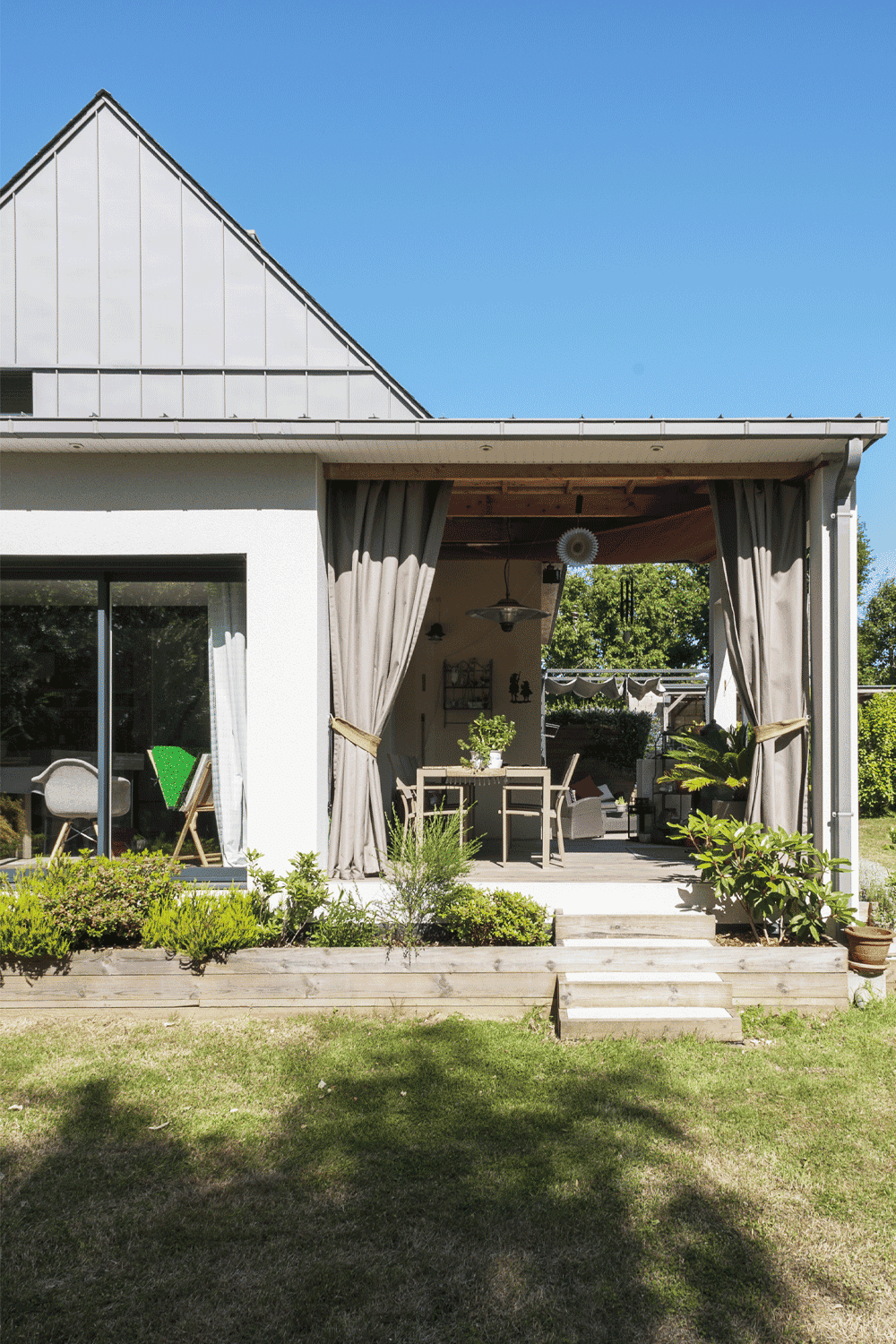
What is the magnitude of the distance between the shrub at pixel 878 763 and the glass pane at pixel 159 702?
11543 millimetres

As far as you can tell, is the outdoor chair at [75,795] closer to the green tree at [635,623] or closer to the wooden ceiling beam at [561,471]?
the wooden ceiling beam at [561,471]

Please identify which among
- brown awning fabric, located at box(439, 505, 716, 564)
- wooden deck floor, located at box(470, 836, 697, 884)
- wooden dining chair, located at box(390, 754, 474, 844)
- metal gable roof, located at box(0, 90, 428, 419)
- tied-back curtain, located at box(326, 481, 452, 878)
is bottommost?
wooden deck floor, located at box(470, 836, 697, 884)

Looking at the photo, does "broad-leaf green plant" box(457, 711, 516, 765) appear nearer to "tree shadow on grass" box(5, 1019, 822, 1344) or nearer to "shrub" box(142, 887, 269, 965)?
"shrub" box(142, 887, 269, 965)

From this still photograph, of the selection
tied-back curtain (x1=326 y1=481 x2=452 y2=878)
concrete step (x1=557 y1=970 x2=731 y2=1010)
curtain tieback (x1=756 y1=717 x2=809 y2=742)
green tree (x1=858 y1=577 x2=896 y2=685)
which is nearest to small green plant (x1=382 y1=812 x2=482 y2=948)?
tied-back curtain (x1=326 y1=481 x2=452 y2=878)

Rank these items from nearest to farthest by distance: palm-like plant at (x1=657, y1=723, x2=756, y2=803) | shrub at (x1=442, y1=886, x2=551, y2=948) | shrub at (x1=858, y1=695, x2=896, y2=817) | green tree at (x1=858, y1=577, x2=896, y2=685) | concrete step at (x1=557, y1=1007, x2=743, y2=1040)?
1. concrete step at (x1=557, y1=1007, x2=743, y2=1040)
2. shrub at (x1=442, y1=886, x2=551, y2=948)
3. palm-like plant at (x1=657, y1=723, x2=756, y2=803)
4. shrub at (x1=858, y1=695, x2=896, y2=817)
5. green tree at (x1=858, y1=577, x2=896, y2=685)

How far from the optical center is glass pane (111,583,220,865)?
217 inches

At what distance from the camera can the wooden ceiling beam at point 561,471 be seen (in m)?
5.37

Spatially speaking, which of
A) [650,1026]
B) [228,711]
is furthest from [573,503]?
[650,1026]

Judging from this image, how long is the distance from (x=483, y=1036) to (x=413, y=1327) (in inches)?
81.5

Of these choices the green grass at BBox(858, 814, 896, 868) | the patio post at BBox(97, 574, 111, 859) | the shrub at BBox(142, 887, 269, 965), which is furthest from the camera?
the green grass at BBox(858, 814, 896, 868)

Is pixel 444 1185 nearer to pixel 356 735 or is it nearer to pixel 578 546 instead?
pixel 356 735

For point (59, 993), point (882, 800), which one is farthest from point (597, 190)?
point (882, 800)

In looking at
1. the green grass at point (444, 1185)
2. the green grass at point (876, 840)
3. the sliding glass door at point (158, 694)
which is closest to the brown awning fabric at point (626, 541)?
the sliding glass door at point (158, 694)

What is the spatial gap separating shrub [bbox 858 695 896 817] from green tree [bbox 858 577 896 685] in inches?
553
